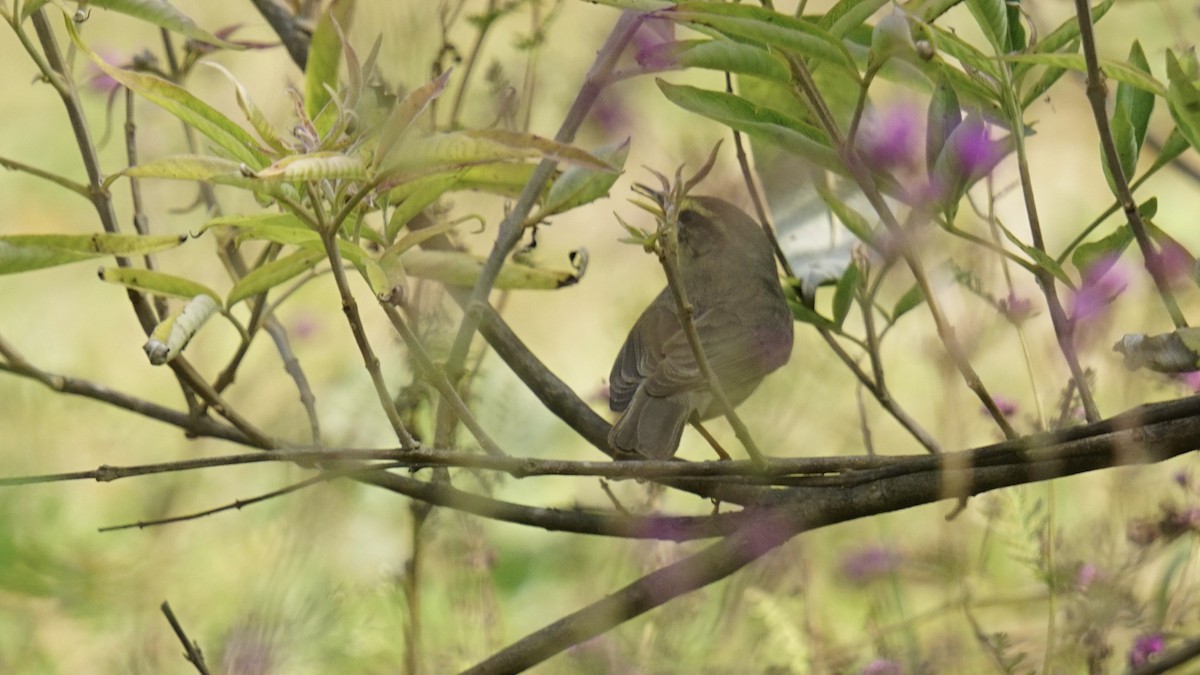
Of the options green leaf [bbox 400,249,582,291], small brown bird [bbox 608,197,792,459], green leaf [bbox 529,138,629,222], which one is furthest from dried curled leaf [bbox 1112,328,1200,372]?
small brown bird [bbox 608,197,792,459]

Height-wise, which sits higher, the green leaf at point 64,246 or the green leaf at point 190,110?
the green leaf at point 64,246

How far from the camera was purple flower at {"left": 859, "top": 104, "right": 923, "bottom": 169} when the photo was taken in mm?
1647

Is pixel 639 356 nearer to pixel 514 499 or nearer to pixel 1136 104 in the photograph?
pixel 514 499

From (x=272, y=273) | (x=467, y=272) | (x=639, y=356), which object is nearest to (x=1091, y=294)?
(x=467, y=272)

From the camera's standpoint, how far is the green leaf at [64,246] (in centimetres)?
139

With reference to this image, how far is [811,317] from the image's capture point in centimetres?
180

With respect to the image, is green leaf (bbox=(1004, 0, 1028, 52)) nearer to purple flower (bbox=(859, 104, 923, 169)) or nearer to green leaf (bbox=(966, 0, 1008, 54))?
green leaf (bbox=(966, 0, 1008, 54))

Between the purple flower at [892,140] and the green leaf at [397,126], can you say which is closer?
the green leaf at [397,126]

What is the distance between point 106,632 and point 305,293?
84.5 inches

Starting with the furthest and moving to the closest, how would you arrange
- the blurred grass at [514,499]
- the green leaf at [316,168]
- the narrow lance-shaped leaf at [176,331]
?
1. the blurred grass at [514,499]
2. the narrow lance-shaped leaf at [176,331]
3. the green leaf at [316,168]

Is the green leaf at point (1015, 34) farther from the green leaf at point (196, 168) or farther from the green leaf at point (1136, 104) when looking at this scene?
the green leaf at point (196, 168)

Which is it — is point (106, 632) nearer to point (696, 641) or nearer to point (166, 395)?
point (166, 395)

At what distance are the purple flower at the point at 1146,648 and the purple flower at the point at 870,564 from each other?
52cm

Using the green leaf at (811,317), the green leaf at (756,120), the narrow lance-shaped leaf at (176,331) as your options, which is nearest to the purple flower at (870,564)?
the green leaf at (811,317)
